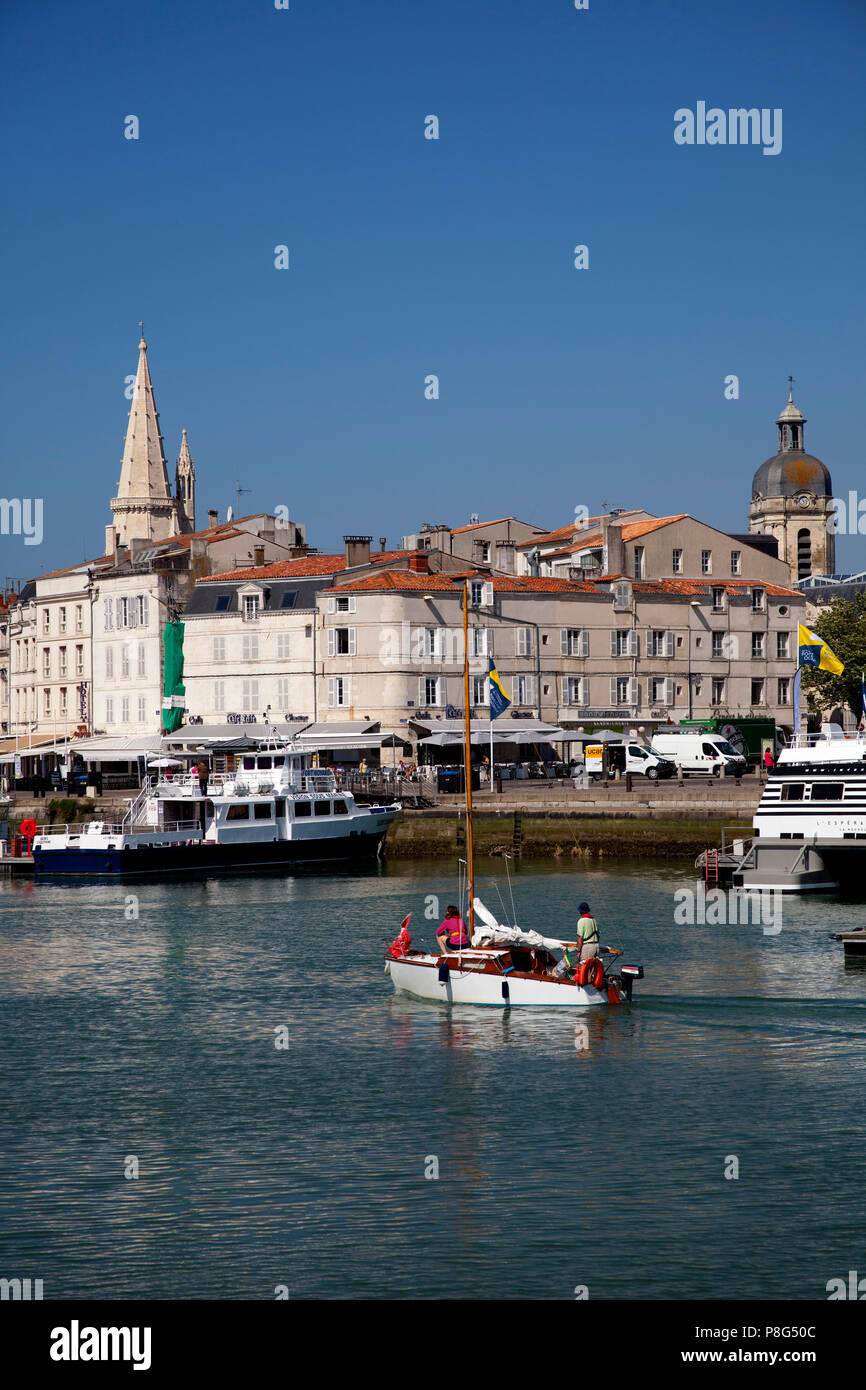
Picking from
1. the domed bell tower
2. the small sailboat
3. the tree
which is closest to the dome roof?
the domed bell tower

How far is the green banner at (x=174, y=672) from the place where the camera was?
285 ft

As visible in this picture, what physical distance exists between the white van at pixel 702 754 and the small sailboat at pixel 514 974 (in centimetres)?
3818

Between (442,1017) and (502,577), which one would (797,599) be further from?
(442,1017)

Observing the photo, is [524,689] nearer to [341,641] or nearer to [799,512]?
[341,641]

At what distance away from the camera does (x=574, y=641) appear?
86500 mm

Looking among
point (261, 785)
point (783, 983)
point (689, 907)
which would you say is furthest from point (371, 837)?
point (783, 983)

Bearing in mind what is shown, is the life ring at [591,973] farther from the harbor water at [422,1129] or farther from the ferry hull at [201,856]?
the ferry hull at [201,856]

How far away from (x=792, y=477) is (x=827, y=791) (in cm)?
10503

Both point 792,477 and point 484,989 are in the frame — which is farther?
point 792,477

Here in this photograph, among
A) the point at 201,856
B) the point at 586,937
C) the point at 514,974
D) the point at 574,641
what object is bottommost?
the point at 514,974

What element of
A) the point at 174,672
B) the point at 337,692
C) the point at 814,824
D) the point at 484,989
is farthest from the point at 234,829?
the point at 484,989

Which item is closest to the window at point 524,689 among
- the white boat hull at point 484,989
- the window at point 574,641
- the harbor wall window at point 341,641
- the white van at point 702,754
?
the window at point 574,641

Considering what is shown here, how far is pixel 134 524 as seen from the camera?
112 meters
